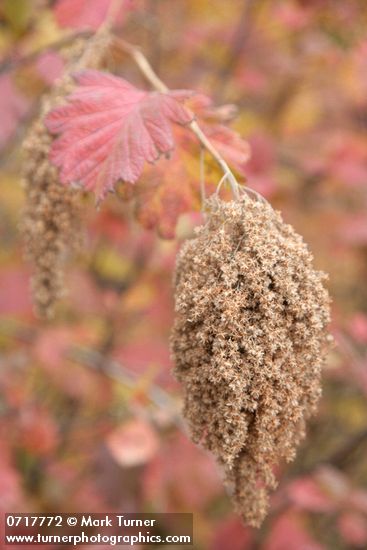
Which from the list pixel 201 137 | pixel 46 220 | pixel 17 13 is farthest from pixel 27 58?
pixel 201 137

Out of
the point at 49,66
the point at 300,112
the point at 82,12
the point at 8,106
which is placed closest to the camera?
the point at 82,12

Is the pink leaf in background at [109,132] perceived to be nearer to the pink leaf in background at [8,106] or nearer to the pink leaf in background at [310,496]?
the pink leaf in background at [8,106]

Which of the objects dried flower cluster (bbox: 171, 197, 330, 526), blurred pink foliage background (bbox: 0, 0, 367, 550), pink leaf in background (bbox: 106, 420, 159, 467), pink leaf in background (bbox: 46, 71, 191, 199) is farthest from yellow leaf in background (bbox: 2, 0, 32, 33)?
pink leaf in background (bbox: 106, 420, 159, 467)

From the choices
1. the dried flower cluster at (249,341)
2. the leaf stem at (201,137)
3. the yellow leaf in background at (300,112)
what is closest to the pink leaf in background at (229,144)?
the leaf stem at (201,137)

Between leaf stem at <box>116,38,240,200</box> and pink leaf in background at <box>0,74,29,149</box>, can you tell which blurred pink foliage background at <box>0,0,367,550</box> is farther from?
leaf stem at <box>116,38,240,200</box>

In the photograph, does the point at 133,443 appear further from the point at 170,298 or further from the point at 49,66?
the point at 49,66

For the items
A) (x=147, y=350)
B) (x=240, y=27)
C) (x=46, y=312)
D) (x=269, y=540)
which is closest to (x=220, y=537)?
(x=269, y=540)
